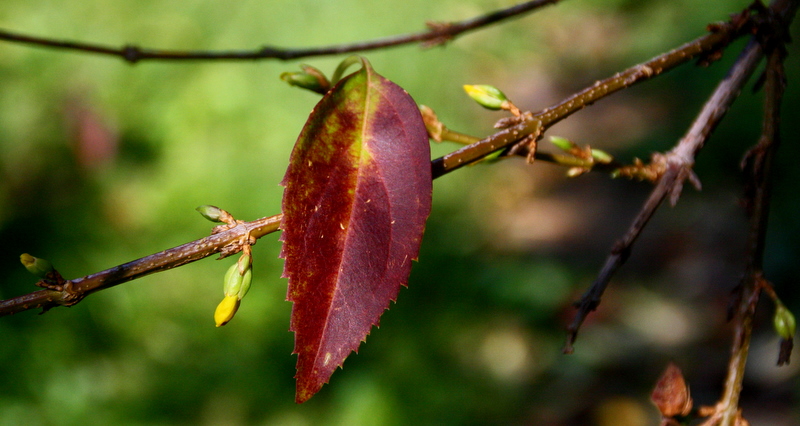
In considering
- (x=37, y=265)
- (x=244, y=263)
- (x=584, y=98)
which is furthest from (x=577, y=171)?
(x=37, y=265)

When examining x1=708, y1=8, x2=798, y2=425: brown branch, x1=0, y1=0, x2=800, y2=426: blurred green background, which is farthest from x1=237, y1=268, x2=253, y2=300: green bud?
x1=0, y1=0, x2=800, y2=426: blurred green background

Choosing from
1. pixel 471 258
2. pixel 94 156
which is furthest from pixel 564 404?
pixel 94 156

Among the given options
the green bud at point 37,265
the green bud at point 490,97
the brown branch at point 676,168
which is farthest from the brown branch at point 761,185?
the green bud at point 37,265

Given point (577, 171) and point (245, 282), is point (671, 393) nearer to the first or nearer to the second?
point (577, 171)

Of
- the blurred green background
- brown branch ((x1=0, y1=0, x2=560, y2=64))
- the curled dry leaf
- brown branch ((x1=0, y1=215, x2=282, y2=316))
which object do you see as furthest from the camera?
the blurred green background

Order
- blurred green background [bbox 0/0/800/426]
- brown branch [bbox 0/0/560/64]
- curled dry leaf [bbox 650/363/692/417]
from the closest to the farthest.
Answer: curled dry leaf [bbox 650/363/692/417], brown branch [bbox 0/0/560/64], blurred green background [bbox 0/0/800/426]

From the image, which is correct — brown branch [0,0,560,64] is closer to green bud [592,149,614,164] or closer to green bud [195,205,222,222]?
green bud [592,149,614,164]
